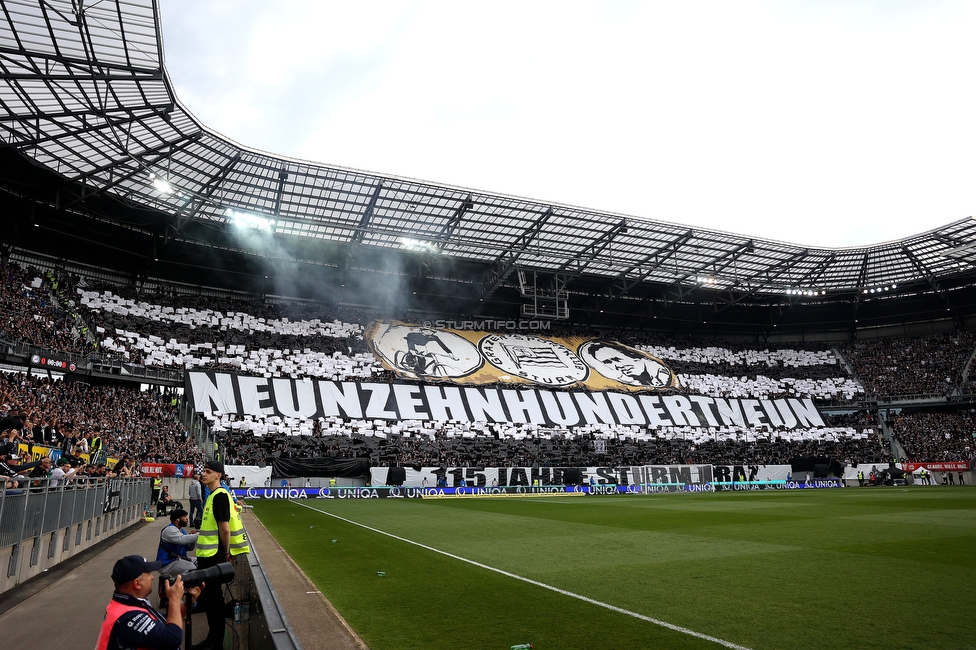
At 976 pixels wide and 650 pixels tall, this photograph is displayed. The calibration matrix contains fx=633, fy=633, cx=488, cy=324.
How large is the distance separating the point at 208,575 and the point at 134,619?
0.62 m

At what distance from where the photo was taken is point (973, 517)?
53.9 ft

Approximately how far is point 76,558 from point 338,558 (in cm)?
584

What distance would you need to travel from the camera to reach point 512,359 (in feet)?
170

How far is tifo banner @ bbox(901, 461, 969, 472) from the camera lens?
42.3 meters

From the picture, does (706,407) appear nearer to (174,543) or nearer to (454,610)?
(454,610)

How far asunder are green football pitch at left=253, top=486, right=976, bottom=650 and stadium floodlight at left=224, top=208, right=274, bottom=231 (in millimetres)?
26630

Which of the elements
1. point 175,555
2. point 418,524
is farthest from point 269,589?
point 418,524

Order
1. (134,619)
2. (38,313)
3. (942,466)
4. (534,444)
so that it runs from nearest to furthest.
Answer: (134,619), (38,313), (534,444), (942,466)

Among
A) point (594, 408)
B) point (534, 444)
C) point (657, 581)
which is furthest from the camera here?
point (594, 408)

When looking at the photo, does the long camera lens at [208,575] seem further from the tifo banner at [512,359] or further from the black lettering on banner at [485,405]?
the tifo banner at [512,359]

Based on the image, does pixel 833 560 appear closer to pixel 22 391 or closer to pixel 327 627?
pixel 327 627

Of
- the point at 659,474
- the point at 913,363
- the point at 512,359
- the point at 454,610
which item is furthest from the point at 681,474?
the point at 454,610

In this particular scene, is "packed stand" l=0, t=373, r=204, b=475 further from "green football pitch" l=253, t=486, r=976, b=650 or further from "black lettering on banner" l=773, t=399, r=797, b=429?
"black lettering on banner" l=773, t=399, r=797, b=429

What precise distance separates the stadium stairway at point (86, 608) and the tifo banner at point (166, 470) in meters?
18.3
